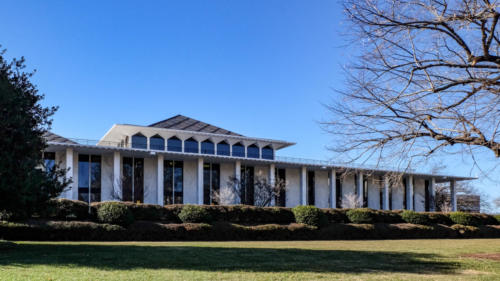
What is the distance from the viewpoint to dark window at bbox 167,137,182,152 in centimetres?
5201

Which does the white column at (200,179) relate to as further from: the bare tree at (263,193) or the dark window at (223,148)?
the bare tree at (263,193)

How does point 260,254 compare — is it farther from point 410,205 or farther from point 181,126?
point 410,205

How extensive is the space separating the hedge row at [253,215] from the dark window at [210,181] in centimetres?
2324

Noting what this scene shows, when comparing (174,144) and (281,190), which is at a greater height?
(174,144)

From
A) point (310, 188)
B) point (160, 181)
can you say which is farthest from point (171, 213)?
point (310, 188)

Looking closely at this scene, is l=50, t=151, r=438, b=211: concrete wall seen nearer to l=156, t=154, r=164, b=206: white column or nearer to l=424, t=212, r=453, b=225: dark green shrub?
l=156, t=154, r=164, b=206: white column

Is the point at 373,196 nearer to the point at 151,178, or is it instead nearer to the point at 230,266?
the point at 151,178

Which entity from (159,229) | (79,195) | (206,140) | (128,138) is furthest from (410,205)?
(159,229)

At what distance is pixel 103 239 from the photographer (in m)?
21.3

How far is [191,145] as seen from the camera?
176 feet

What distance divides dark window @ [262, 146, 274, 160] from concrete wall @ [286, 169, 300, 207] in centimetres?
284

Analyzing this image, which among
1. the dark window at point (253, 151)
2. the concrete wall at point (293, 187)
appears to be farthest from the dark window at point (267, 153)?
the concrete wall at point (293, 187)

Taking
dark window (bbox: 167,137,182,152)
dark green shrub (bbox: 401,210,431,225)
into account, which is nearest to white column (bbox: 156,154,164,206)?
dark window (bbox: 167,137,182,152)

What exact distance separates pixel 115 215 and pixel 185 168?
1158 inches
